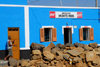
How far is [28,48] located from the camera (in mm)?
15102

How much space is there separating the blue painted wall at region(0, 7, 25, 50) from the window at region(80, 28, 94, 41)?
452 centimetres

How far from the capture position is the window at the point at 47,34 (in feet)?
50.9

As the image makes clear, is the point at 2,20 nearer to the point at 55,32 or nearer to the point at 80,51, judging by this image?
the point at 55,32

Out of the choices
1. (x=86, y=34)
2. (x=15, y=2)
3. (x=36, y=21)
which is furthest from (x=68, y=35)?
(x=15, y=2)

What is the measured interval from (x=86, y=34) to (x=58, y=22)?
2.61 metres

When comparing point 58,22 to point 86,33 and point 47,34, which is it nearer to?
point 47,34

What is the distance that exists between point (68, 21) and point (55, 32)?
1347mm

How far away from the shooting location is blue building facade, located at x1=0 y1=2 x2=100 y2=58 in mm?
14766

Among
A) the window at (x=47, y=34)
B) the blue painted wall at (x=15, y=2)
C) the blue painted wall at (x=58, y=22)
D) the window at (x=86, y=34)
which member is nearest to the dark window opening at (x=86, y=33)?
the window at (x=86, y=34)

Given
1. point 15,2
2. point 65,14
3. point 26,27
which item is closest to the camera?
point 15,2

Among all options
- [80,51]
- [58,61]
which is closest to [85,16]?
[80,51]

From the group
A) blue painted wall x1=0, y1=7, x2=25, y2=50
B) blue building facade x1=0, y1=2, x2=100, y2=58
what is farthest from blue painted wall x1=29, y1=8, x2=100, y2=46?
blue painted wall x1=0, y1=7, x2=25, y2=50

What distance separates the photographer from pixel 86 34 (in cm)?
1708

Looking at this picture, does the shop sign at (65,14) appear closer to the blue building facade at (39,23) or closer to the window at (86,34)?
the blue building facade at (39,23)
